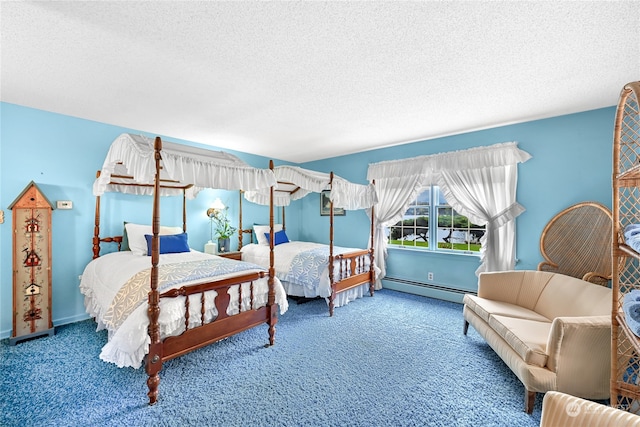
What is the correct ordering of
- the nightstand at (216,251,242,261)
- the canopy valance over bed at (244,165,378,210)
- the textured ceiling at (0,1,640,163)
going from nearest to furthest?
the textured ceiling at (0,1,640,163)
the canopy valance over bed at (244,165,378,210)
the nightstand at (216,251,242,261)

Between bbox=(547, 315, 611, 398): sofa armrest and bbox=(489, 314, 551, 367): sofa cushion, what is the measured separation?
0.30 feet

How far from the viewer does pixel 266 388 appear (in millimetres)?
2043

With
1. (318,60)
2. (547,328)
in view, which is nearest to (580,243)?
(547,328)

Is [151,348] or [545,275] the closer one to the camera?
[151,348]

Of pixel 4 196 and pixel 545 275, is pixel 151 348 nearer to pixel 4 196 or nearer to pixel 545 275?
pixel 4 196

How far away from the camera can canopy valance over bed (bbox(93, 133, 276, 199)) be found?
2109 millimetres

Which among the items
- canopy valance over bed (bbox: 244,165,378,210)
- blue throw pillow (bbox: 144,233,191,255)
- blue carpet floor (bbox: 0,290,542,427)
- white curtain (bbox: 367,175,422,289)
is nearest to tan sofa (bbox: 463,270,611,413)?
blue carpet floor (bbox: 0,290,542,427)

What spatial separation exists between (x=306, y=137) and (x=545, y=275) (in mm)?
3422

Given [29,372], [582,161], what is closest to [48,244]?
[29,372]

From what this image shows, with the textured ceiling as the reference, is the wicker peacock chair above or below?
below

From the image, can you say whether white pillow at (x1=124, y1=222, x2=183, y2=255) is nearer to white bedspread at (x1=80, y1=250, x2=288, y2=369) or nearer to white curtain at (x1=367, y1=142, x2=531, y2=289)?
white bedspread at (x1=80, y1=250, x2=288, y2=369)

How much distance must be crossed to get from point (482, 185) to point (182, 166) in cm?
372

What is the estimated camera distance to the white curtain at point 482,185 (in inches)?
138

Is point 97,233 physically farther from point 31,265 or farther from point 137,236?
point 31,265
